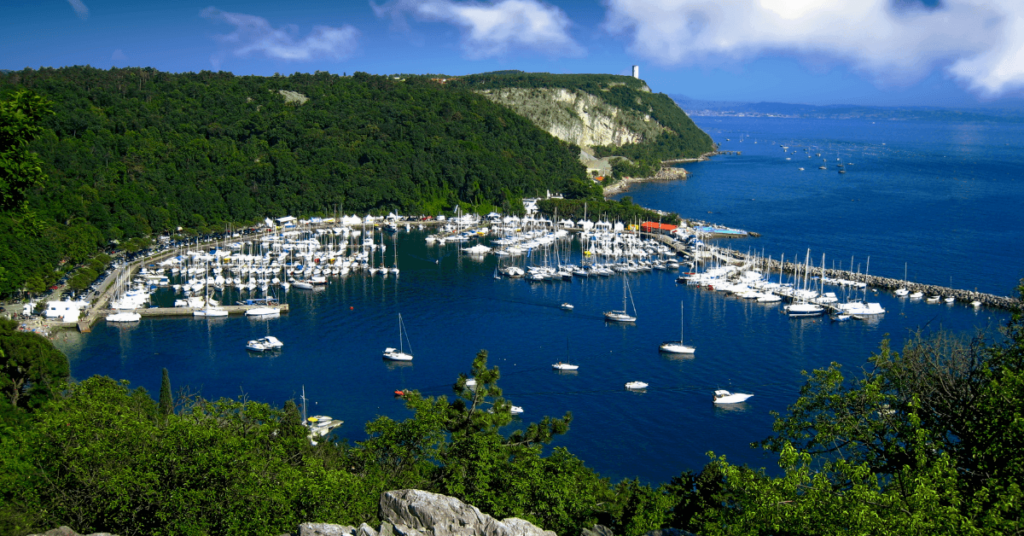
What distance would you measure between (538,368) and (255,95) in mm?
69989

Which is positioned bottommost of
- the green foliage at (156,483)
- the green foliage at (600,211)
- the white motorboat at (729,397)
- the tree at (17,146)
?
the white motorboat at (729,397)

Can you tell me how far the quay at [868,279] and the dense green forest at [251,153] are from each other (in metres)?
26.7

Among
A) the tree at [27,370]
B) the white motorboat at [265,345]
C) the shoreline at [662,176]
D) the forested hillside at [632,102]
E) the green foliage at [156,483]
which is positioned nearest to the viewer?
the green foliage at [156,483]

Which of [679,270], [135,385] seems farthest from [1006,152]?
[135,385]

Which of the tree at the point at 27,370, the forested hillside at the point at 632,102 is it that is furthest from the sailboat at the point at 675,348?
the forested hillside at the point at 632,102

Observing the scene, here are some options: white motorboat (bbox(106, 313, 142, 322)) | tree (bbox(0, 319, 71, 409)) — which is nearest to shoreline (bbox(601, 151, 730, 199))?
white motorboat (bbox(106, 313, 142, 322))

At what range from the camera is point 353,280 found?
157ft

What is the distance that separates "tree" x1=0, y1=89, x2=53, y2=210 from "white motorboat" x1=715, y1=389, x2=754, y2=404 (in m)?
24.5

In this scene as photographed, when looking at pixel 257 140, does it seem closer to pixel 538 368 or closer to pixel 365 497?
pixel 538 368

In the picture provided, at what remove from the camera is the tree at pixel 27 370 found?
19.2 metres

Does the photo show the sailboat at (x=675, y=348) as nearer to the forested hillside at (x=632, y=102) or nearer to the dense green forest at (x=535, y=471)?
the dense green forest at (x=535, y=471)

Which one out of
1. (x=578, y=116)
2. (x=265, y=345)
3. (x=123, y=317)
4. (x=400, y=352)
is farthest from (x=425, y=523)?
(x=578, y=116)

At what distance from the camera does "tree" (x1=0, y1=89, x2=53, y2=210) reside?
8.84m

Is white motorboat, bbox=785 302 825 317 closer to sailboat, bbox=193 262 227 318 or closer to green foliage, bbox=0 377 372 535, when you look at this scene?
sailboat, bbox=193 262 227 318
